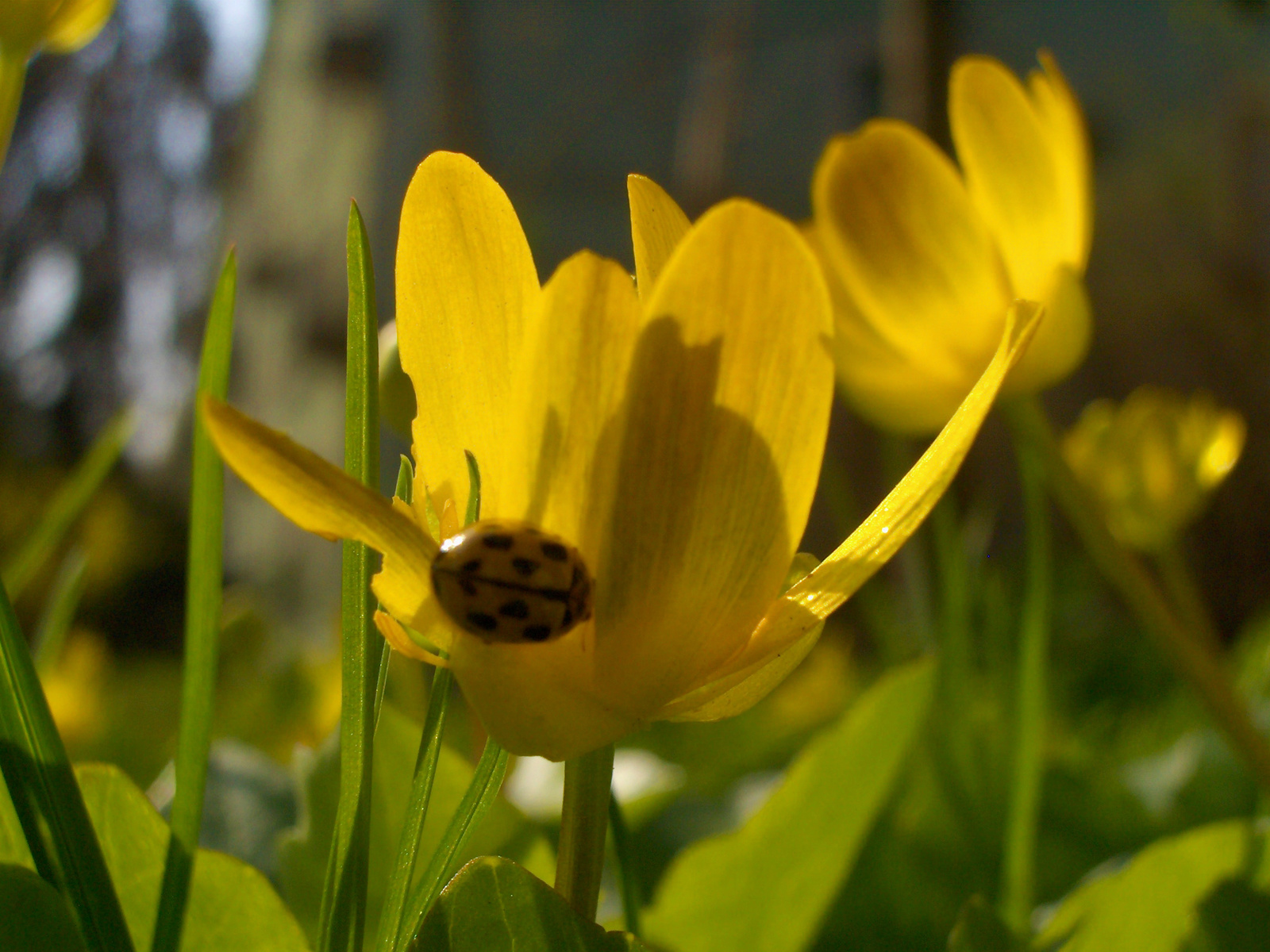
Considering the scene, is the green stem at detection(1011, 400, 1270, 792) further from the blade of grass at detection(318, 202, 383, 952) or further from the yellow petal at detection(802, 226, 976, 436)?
the blade of grass at detection(318, 202, 383, 952)

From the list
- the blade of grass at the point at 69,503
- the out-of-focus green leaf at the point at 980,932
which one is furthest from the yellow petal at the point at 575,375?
the blade of grass at the point at 69,503

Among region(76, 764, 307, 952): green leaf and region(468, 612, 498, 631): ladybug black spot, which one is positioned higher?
region(468, 612, 498, 631): ladybug black spot

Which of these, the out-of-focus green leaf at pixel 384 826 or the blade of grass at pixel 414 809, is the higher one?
the blade of grass at pixel 414 809

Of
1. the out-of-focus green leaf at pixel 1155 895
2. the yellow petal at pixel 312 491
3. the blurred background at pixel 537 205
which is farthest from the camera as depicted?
the blurred background at pixel 537 205

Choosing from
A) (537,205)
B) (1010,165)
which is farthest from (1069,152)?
(537,205)

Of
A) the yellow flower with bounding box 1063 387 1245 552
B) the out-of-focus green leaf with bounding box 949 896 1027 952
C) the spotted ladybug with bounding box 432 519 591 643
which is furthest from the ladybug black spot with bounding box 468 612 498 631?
the yellow flower with bounding box 1063 387 1245 552

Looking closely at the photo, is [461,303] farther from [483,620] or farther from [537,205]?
[537,205]

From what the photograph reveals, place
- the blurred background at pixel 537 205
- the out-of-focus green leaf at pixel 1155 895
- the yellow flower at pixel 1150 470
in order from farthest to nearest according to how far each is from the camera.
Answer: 1. the blurred background at pixel 537 205
2. the yellow flower at pixel 1150 470
3. the out-of-focus green leaf at pixel 1155 895

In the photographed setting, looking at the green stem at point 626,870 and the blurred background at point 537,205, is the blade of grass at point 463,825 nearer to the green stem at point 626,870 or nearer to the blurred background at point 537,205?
the green stem at point 626,870
